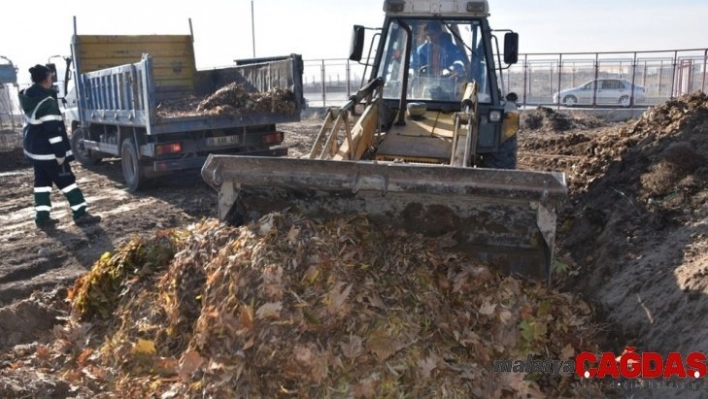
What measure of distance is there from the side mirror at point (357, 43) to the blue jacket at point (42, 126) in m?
4.03

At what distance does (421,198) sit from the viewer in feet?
14.7

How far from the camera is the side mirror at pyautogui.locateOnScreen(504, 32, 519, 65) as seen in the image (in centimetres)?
627

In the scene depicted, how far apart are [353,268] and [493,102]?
311cm

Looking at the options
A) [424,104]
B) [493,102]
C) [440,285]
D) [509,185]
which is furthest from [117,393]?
[493,102]

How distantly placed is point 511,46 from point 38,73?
581 centimetres

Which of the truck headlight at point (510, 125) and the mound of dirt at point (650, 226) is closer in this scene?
the mound of dirt at point (650, 226)

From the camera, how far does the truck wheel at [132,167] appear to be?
9.98m

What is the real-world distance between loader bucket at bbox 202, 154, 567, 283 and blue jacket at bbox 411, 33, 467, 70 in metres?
2.48

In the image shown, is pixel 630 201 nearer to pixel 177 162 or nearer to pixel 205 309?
pixel 205 309

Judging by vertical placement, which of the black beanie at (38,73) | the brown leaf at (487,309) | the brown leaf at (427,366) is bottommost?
the brown leaf at (427,366)

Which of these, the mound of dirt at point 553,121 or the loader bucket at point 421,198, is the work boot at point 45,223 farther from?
the mound of dirt at point 553,121

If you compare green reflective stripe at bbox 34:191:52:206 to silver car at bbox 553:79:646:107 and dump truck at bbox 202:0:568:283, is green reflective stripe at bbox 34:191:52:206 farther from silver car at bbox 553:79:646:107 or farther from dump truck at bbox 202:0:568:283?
A: silver car at bbox 553:79:646:107

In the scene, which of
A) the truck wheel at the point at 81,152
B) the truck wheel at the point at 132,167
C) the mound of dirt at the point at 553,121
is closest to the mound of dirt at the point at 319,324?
the truck wheel at the point at 132,167

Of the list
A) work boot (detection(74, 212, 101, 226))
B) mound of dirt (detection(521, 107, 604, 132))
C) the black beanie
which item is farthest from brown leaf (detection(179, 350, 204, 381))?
mound of dirt (detection(521, 107, 604, 132))
